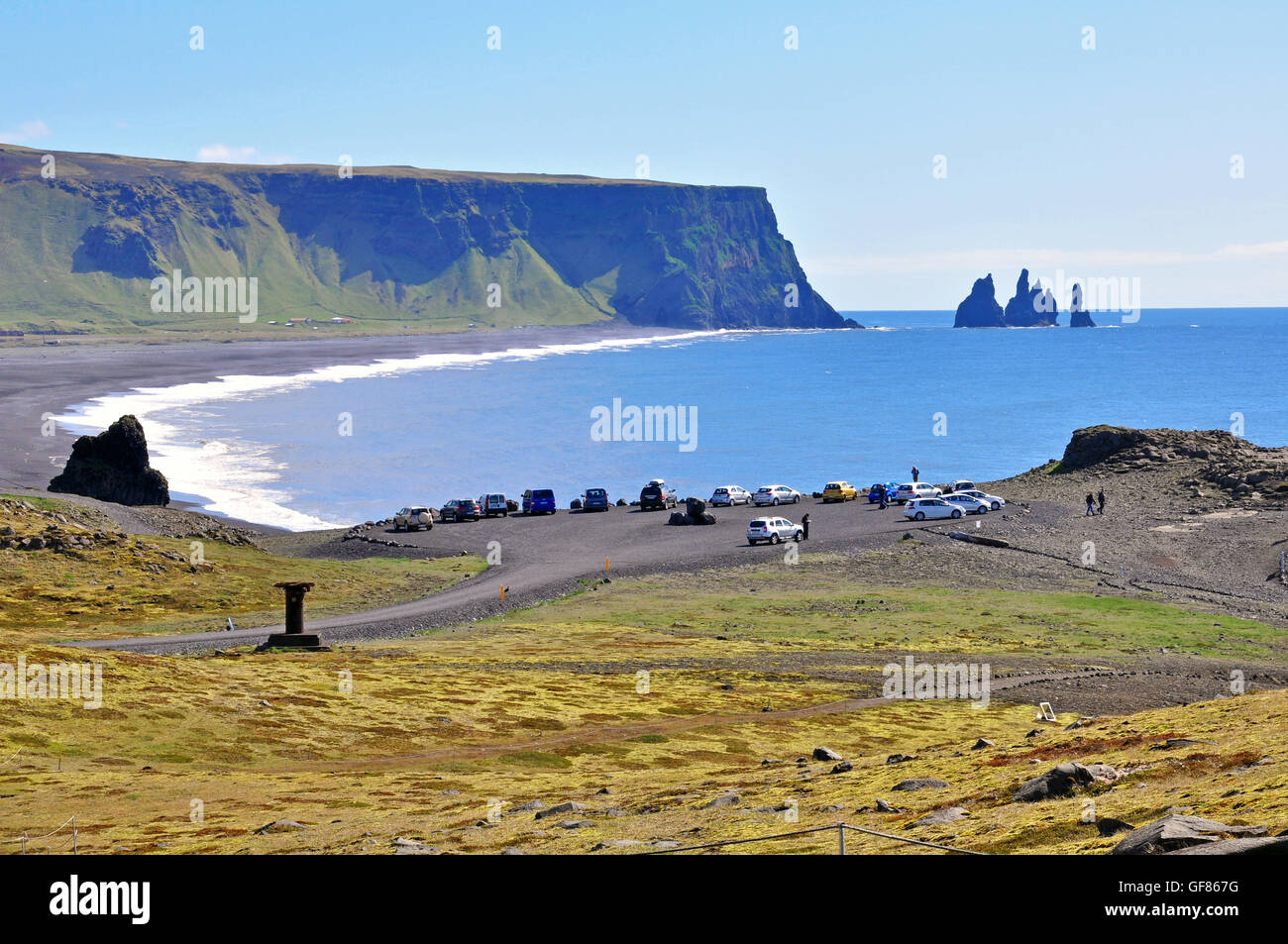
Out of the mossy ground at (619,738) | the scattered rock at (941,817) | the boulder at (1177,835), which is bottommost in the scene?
the mossy ground at (619,738)

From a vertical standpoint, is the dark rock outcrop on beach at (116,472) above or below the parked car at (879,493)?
above

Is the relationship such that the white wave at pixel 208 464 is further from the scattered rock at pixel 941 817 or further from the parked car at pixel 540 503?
the scattered rock at pixel 941 817

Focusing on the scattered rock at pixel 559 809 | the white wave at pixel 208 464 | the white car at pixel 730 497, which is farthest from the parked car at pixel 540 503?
the scattered rock at pixel 559 809

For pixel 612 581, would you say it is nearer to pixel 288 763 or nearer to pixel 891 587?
pixel 891 587

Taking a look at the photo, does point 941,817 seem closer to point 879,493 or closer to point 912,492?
point 912,492

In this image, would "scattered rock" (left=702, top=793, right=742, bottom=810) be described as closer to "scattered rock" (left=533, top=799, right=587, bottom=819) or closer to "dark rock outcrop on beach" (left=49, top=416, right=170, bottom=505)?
"scattered rock" (left=533, top=799, right=587, bottom=819)
